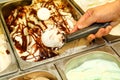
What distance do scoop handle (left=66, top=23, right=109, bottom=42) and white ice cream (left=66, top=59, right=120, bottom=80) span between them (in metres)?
0.14

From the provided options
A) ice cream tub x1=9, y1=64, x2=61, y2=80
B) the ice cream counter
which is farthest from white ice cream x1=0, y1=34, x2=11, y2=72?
ice cream tub x1=9, y1=64, x2=61, y2=80

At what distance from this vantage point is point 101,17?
1205mm

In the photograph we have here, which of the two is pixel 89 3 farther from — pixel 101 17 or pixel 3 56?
pixel 3 56

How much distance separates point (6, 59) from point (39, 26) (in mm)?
361

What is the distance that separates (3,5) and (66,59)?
76 cm

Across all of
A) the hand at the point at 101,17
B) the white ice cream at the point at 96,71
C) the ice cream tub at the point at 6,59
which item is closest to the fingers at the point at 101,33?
the hand at the point at 101,17

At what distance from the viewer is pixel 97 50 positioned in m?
1.16

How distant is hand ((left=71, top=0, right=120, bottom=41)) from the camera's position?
117 cm

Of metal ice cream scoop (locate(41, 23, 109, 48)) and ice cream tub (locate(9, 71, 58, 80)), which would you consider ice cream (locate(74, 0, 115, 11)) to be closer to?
metal ice cream scoop (locate(41, 23, 109, 48))

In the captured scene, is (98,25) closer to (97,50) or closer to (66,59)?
(97,50)

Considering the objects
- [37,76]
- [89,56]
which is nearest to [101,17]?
[89,56]

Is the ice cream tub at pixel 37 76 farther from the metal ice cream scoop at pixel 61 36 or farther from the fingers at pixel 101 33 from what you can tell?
the fingers at pixel 101 33

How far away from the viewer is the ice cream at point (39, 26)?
1.26 meters

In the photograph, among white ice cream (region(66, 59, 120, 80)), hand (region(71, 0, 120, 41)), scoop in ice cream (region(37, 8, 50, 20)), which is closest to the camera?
white ice cream (region(66, 59, 120, 80))
